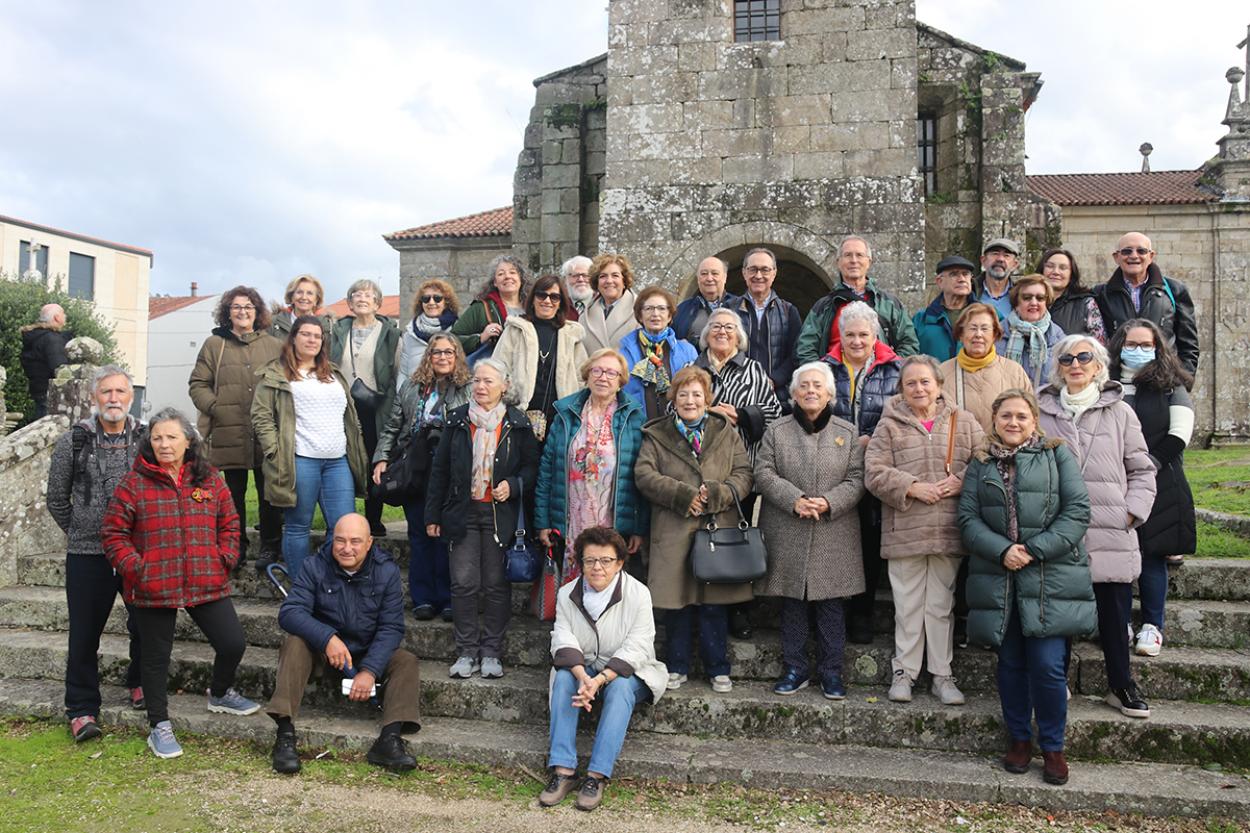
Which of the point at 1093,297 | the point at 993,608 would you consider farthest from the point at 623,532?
the point at 1093,297

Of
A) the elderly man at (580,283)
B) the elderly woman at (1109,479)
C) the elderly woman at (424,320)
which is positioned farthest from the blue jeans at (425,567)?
the elderly woman at (1109,479)

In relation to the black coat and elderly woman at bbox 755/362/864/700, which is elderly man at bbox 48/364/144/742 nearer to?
the black coat

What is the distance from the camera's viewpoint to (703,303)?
18.8 ft

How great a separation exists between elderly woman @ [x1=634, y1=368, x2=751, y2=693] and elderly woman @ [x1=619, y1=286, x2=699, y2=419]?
0.36 m

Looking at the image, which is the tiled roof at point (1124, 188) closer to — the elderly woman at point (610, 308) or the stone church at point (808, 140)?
the stone church at point (808, 140)

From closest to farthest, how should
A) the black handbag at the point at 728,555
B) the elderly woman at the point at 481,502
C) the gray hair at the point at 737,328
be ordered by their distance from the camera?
1. the black handbag at the point at 728,555
2. the elderly woman at the point at 481,502
3. the gray hair at the point at 737,328

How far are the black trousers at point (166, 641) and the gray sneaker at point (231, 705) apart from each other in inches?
3.8

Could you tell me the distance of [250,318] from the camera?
5820mm

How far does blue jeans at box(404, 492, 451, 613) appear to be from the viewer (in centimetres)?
534

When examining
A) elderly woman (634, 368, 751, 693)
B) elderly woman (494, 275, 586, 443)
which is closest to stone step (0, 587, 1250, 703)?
elderly woman (634, 368, 751, 693)

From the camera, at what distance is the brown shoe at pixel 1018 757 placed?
12.9ft

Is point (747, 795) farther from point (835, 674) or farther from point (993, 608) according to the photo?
point (993, 608)

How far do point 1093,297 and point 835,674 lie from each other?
117 inches

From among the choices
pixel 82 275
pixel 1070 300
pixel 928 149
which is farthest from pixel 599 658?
pixel 82 275
